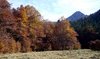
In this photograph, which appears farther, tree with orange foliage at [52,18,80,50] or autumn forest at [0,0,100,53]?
tree with orange foliage at [52,18,80,50]

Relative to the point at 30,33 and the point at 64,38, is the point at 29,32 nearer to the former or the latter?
the point at 30,33

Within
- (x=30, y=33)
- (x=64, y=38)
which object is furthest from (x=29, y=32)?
(x=64, y=38)

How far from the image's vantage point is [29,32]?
2660 inches

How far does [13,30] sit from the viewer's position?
6209 cm

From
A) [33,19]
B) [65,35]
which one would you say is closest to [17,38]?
[33,19]

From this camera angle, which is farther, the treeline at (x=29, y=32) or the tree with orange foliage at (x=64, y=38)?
the tree with orange foliage at (x=64, y=38)

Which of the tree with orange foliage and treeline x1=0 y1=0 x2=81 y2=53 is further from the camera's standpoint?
the tree with orange foliage

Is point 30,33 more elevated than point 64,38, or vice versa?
point 30,33

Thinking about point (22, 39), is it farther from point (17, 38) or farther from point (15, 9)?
point (15, 9)

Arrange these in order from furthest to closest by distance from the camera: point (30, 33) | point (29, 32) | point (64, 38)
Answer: point (64, 38), point (30, 33), point (29, 32)

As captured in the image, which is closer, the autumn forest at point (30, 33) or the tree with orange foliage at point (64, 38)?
the autumn forest at point (30, 33)

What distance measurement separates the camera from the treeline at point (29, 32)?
57.5 m

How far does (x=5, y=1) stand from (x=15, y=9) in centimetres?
1145

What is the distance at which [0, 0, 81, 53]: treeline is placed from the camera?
5750 centimetres
